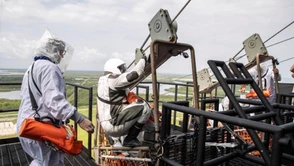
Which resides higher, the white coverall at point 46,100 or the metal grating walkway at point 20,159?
the white coverall at point 46,100

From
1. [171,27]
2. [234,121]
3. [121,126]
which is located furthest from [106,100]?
[234,121]

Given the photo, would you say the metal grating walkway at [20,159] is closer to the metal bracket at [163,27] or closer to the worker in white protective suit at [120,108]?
the worker in white protective suit at [120,108]

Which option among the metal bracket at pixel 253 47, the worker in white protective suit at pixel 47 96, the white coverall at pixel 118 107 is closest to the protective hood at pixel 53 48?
the worker in white protective suit at pixel 47 96

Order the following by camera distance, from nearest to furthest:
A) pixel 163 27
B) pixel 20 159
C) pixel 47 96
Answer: pixel 47 96, pixel 163 27, pixel 20 159

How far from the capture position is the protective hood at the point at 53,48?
76.7 inches

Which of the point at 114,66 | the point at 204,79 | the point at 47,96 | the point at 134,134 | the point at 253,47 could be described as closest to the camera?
the point at 47,96

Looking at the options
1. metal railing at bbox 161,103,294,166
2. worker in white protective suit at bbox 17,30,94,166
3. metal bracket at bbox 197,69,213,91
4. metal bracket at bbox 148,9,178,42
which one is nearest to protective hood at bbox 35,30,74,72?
worker in white protective suit at bbox 17,30,94,166

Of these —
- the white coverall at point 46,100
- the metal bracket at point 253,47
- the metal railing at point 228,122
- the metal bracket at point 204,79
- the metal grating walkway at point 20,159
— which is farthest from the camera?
the metal bracket at point 204,79

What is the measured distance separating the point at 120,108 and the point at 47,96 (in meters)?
0.96

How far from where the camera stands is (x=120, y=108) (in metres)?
2.56

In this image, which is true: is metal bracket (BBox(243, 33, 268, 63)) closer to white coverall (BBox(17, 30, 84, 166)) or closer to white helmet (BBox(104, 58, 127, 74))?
white helmet (BBox(104, 58, 127, 74))

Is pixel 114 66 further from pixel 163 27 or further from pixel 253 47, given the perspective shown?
pixel 253 47

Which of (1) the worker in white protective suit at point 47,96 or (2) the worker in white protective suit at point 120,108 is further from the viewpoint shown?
(2) the worker in white protective suit at point 120,108

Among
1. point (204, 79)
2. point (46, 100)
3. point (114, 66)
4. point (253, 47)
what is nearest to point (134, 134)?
point (114, 66)
